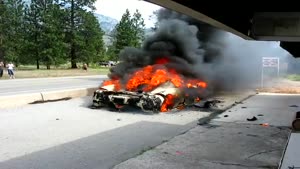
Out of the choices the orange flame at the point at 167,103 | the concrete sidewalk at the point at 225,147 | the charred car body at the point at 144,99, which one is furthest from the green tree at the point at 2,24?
the concrete sidewalk at the point at 225,147

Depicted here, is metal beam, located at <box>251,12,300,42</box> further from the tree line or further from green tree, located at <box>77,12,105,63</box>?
green tree, located at <box>77,12,105,63</box>

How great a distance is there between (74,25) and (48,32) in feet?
17.5

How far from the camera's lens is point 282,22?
787 cm

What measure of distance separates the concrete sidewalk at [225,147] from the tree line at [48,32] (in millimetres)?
48270

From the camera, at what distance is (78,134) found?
30.5 ft

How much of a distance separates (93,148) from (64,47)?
53615 millimetres

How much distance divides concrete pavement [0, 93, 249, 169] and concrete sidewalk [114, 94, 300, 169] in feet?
1.45

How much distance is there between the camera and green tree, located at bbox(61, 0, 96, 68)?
6112 cm

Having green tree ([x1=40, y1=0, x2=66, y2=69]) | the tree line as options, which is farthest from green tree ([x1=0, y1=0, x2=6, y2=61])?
green tree ([x1=40, y1=0, x2=66, y2=69])

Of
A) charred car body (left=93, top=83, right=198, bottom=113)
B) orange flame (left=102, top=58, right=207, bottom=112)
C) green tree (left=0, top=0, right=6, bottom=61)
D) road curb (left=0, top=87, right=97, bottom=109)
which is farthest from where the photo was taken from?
green tree (left=0, top=0, right=6, bottom=61)

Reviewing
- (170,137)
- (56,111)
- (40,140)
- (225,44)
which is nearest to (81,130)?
(40,140)

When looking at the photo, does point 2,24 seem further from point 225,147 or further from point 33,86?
point 225,147

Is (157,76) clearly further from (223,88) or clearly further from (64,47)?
(64,47)

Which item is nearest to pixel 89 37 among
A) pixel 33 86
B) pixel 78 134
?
pixel 33 86
